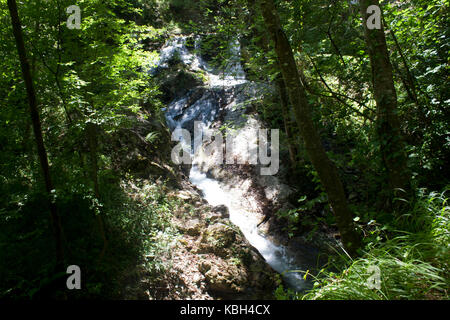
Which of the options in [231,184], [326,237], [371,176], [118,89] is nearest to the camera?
[371,176]

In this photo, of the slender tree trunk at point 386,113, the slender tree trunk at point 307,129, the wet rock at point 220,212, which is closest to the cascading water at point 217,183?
the wet rock at point 220,212

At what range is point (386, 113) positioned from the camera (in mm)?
3242

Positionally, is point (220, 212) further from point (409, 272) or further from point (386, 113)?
point (409, 272)

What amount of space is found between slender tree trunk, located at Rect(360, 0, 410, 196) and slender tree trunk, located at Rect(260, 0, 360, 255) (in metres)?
0.69

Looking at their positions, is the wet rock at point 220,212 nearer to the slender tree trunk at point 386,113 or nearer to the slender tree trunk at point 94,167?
the slender tree trunk at point 94,167

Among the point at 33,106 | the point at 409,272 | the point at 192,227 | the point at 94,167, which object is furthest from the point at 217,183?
the point at 409,272

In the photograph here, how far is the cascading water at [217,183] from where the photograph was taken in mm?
6016

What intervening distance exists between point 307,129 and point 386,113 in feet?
3.40

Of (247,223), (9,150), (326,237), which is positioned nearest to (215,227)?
(247,223)

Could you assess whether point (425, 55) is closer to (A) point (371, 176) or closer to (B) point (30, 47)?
(A) point (371, 176)

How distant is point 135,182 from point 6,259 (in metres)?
3.04

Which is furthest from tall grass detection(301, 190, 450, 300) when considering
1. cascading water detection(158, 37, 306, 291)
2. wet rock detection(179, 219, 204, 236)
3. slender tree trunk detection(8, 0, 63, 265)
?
wet rock detection(179, 219, 204, 236)

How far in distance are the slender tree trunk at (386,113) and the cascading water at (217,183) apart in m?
1.85
